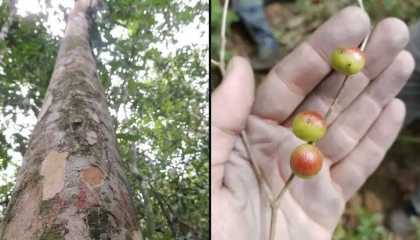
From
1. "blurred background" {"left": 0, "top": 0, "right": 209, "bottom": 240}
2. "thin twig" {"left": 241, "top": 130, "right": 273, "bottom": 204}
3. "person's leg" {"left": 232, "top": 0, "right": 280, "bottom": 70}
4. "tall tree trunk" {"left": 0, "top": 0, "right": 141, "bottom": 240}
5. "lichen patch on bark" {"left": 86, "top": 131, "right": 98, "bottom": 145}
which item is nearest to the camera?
"tall tree trunk" {"left": 0, "top": 0, "right": 141, "bottom": 240}

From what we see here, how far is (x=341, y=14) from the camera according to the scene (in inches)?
42.1

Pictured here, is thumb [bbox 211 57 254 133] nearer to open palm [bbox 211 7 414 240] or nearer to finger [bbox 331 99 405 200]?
open palm [bbox 211 7 414 240]

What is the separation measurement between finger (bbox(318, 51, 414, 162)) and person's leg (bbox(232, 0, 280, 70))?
403mm

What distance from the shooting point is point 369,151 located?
→ 125 centimetres

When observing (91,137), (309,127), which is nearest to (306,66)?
(309,127)

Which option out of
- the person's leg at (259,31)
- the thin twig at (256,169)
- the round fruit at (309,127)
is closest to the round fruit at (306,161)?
the round fruit at (309,127)

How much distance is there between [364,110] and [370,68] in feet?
0.34

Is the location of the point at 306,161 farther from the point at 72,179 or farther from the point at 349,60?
the point at 72,179

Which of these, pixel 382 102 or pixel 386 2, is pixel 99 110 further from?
pixel 386 2

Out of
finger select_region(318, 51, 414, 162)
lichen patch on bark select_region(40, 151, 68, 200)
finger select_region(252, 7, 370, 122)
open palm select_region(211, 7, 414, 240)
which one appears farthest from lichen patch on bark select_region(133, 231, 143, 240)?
finger select_region(318, 51, 414, 162)

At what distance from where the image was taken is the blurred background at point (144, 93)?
138cm

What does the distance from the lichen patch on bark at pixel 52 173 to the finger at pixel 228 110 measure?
32 centimetres

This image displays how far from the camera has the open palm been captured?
1.06 meters

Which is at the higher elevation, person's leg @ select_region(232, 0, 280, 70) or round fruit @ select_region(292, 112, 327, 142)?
person's leg @ select_region(232, 0, 280, 70)
